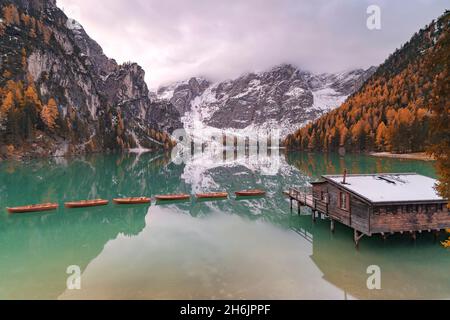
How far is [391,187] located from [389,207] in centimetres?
394

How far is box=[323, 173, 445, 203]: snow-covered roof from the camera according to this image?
2530cm

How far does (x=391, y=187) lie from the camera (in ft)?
92.5

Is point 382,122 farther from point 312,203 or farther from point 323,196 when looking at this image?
point 323,196

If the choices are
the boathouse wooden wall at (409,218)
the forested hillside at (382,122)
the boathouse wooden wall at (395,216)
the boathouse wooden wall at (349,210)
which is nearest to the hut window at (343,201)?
the boathouse wooden wall at (349,210)

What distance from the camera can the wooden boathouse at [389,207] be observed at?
2483cm

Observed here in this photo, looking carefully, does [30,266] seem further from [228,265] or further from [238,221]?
[238,221]

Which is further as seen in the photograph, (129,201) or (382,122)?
(382,122)

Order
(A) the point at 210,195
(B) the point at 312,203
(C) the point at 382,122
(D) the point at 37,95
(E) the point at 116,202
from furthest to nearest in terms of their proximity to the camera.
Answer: (D) the point at 37,95 < (C) the point at 382,122 < (A) the point at 210,195 < (E) the point at 116,202 < (B) the point at 312,203

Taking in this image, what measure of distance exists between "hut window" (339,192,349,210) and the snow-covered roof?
3.04 feet

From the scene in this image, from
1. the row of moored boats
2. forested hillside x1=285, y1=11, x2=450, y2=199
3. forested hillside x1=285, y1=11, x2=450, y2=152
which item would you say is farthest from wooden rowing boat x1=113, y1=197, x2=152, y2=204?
forested hillside x1=285, y1=11, x2=450, y2=152

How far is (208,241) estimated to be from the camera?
97.9 ft

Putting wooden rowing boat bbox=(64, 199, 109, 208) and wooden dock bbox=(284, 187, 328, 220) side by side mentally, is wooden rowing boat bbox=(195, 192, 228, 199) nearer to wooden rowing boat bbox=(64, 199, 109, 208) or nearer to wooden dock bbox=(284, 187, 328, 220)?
wooden rowing boat bbox=(64, 199, 109, 208)

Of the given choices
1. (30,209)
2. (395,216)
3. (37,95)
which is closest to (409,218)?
(395,216)

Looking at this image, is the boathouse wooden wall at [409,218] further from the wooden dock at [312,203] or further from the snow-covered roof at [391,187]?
the wooden dock at [312,203]
